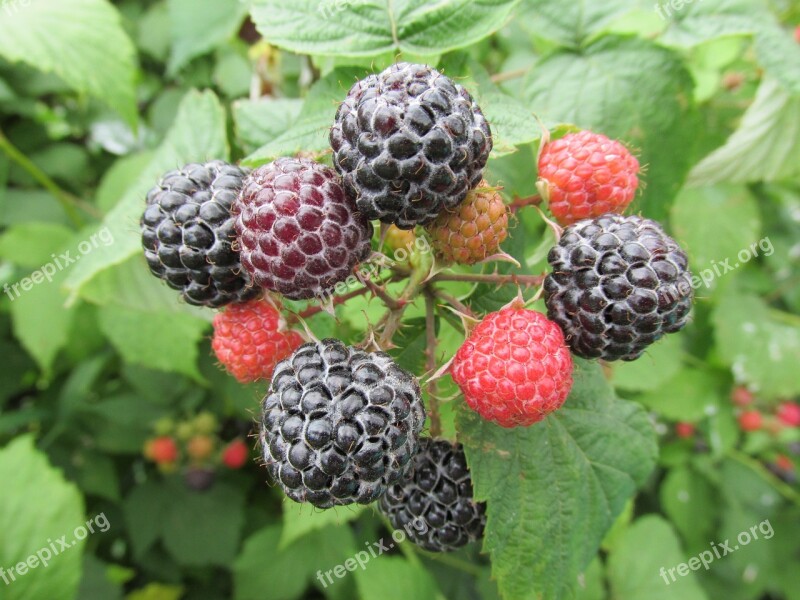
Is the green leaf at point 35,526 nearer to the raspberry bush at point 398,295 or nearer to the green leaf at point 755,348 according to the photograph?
the raspberry bush at point 398,295

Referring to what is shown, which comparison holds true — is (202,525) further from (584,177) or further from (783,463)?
(783,463)

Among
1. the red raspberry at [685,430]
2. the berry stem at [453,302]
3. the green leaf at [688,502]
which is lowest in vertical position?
the green leaf at [688,502]

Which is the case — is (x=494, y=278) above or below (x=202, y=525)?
above

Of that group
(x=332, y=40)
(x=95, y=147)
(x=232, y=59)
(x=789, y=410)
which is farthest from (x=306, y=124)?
(x=789, y=410)

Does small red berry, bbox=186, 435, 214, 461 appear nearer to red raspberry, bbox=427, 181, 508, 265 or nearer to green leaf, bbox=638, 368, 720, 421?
green leaf, bbox=638, 368, 720, 421

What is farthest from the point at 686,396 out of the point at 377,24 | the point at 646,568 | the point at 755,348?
the point at 377,24

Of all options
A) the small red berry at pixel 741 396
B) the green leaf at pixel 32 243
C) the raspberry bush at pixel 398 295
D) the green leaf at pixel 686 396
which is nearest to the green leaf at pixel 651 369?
the raspberry bush at pixel 398 295

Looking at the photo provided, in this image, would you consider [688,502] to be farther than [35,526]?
Yes
